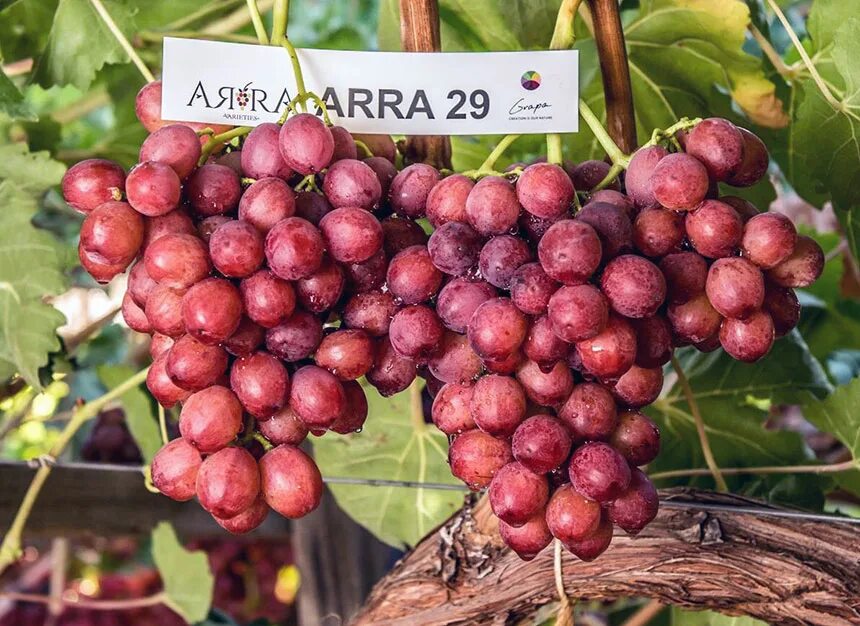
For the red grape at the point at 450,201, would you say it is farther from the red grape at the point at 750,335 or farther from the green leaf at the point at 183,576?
the green leaf at the point at 183,576

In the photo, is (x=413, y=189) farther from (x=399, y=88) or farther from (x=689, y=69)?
(x=689, y=69)

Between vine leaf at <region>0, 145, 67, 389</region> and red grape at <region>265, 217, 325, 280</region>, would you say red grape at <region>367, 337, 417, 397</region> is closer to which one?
red grape at <region>265, 217, 325, 280</region>

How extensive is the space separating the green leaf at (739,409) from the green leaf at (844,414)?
0.23ft

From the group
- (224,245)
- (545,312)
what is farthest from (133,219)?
(545,312)

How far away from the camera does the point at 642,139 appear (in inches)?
38.8

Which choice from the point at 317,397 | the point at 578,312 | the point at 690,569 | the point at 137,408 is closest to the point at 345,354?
the point at 317,397

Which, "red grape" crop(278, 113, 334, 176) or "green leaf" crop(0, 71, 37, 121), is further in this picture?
"green leaf" crop(0, 71, 37, 121)

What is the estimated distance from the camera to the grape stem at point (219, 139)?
59 centimetres

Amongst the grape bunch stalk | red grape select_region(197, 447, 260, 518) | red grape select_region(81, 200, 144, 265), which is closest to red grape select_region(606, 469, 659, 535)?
the grape bunch stalk

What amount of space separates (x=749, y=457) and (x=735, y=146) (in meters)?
0.54

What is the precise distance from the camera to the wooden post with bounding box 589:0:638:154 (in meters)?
0.68

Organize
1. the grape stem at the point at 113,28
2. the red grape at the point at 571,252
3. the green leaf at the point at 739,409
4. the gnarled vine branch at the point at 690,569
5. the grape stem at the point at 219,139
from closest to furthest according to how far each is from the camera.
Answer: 1. the red grape at the point at 571,252
2. the grape stem at the point at 219,139
3. the gnarled vine branch at the point at 690,569
4. the grape stem at the point at 113,28
5. the green leaf at the point at 739,409

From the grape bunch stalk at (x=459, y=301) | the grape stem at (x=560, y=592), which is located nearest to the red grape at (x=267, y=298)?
the grape bunch stalk at (x=459, y=301)

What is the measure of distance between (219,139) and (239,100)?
0.16 ft
